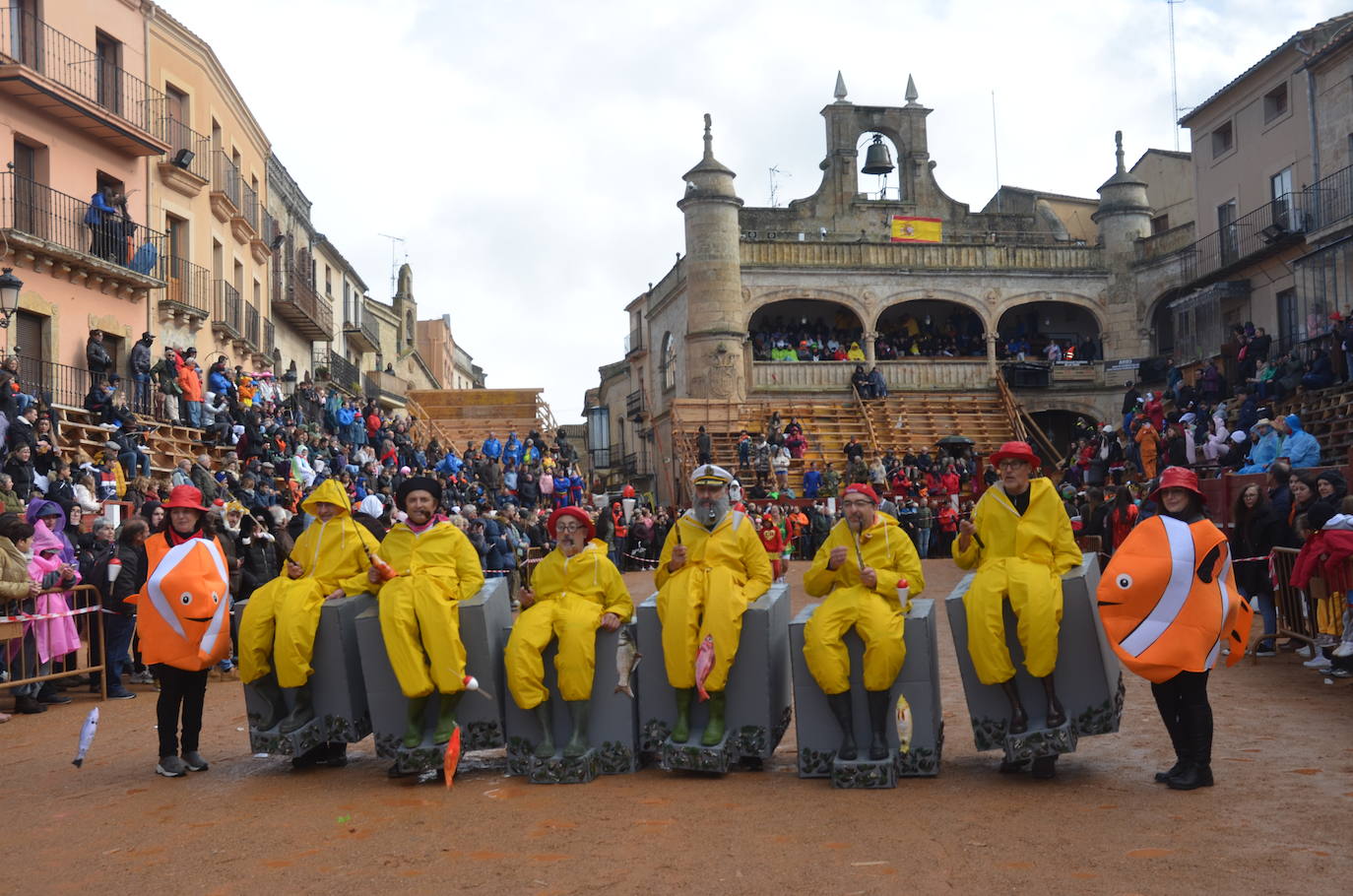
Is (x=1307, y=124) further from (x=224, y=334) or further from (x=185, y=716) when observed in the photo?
(x=185, y=716)

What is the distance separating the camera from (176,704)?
7812mm

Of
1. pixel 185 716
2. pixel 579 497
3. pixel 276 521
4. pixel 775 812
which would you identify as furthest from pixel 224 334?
pixel 775 812

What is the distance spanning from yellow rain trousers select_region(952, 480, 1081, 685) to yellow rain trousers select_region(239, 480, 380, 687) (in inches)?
146

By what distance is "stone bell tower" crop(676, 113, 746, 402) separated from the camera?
38719mm

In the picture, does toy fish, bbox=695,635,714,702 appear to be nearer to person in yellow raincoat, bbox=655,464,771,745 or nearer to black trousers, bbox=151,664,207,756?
person in yellow raincoat, bbox=655,464,771,745

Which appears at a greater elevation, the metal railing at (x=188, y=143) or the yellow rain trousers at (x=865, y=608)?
the metal railing at (x=188, y=143)

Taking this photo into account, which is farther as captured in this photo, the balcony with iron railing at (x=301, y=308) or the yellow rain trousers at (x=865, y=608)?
the balcony with iron railing at (x=301, y=308)

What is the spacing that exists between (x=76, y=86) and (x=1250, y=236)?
92.6 feet

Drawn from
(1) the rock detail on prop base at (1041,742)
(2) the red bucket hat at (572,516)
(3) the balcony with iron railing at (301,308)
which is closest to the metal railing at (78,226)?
(3) the balcony with iron railing at (301,308)

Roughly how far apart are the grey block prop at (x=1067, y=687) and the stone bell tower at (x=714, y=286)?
3140 centimetres

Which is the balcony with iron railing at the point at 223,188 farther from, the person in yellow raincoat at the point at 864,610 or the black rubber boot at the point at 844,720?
the black rubber boot at the point at 844,720

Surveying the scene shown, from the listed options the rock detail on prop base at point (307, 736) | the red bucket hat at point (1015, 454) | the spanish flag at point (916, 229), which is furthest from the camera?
the spanish flag at point (916, 229)

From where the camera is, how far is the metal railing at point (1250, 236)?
104ft

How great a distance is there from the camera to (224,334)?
29.3m
